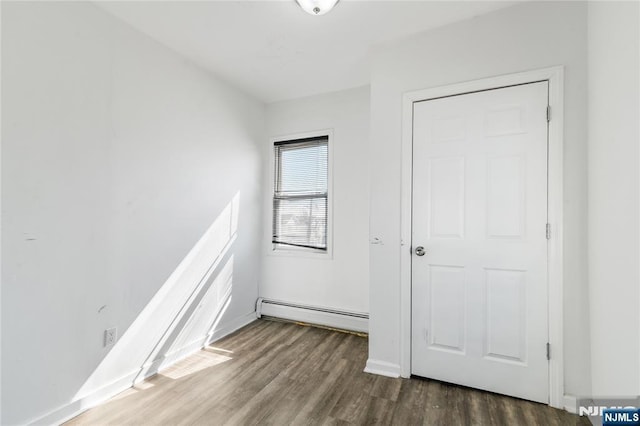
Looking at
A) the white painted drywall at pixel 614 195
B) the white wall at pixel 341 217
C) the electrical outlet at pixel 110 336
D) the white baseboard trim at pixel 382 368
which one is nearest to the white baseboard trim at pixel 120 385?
the electrical outlet at pixel 110 336

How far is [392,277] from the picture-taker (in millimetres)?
2223

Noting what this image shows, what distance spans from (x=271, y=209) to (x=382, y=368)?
2167mm

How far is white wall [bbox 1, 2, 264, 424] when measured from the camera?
59.5 inches

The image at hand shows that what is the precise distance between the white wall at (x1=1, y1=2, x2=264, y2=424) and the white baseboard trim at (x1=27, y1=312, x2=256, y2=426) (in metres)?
0.01

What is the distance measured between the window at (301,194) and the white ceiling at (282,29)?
2.81ft

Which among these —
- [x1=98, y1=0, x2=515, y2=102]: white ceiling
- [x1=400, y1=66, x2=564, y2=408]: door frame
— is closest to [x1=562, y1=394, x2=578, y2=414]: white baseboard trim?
[x1=400, y1=66, x2=564, y2=408]: door frame

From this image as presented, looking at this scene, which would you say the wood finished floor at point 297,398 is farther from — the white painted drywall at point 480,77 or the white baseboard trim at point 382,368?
the white painted drywall at point 480,77

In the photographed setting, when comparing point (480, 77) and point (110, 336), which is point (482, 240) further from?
point (110, 336)

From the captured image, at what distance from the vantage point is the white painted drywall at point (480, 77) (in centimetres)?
173

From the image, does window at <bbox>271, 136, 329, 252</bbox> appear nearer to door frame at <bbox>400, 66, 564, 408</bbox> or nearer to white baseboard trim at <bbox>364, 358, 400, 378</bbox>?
white baseboard trim at <bbox>364, 358, 400, 378</bbox>

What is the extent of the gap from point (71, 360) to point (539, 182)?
327 cm

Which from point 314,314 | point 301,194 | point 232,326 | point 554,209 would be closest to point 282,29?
point 301,194

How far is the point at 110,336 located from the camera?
6.33ft
